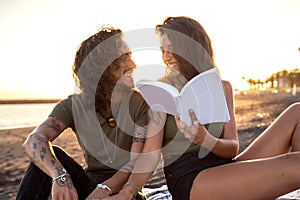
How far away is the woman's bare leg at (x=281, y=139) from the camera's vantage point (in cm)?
281

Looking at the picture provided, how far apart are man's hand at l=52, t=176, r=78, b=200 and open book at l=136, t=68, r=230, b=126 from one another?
2.19 feet

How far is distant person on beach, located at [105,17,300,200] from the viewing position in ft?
7.47

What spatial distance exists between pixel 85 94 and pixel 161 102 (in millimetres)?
690

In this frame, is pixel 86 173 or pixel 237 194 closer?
pixel 237 194

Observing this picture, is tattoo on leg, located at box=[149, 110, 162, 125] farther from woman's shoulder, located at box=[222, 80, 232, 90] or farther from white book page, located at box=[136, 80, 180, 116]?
woman's shoulder, located at box=[222, 80, 232, 90]

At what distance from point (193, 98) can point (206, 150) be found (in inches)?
17.3

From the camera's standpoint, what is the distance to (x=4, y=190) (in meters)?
5.43

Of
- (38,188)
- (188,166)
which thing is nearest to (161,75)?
(188,166)

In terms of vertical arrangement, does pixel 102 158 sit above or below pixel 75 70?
below

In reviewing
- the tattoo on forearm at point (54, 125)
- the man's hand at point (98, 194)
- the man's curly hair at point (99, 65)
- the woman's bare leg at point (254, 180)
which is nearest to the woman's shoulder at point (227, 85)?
the woman's bare leg at point (254, 180)

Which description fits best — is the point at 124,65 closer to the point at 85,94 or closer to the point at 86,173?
the point at 85,94

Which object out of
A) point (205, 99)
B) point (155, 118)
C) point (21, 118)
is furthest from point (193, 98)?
point (21, 118)

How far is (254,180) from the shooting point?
2.28 metres

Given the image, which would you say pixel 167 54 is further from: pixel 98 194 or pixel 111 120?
pixel 98 194
